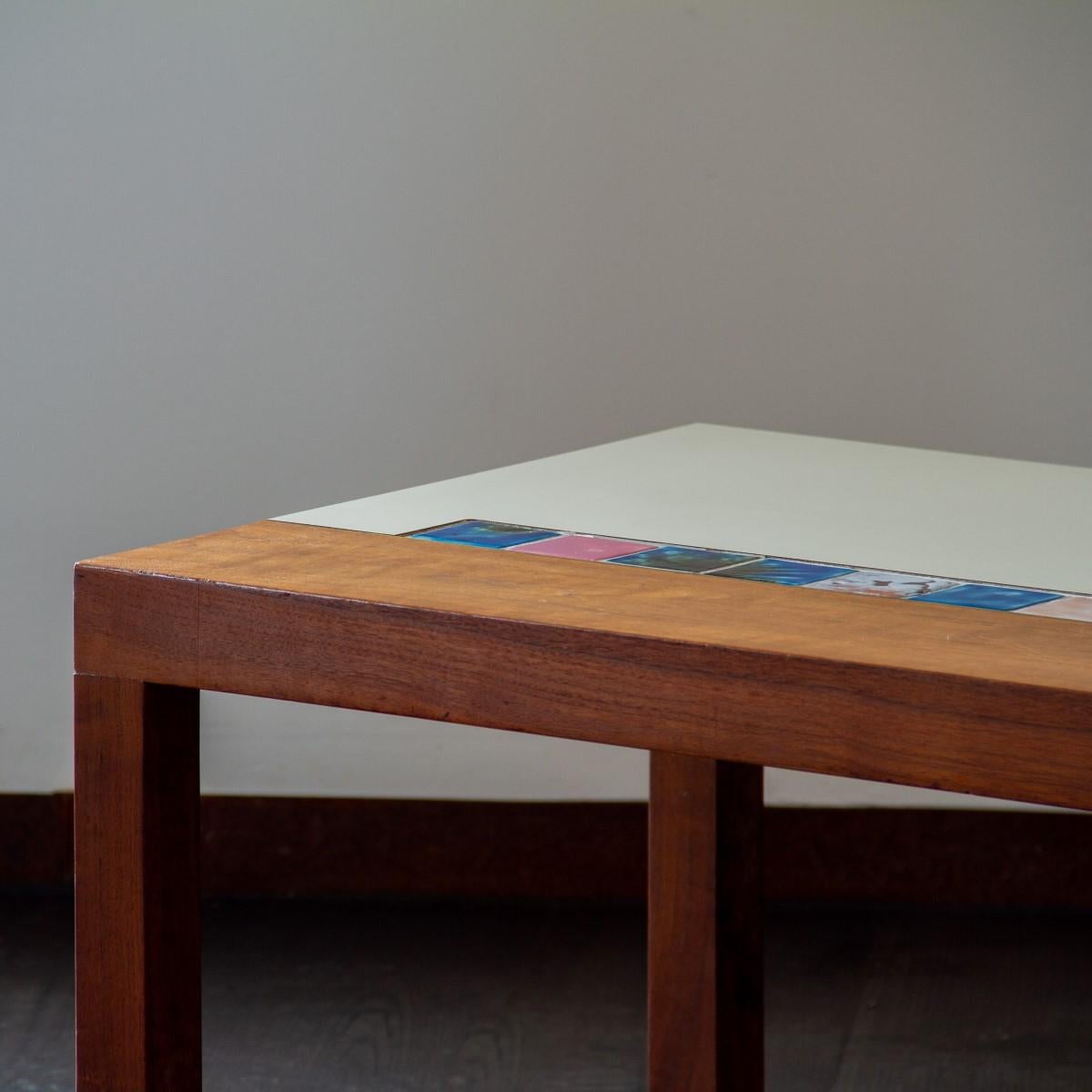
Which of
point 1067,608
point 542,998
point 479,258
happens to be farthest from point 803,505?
point 479,258

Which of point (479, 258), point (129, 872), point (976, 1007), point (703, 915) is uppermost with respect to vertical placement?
point (479, 258)

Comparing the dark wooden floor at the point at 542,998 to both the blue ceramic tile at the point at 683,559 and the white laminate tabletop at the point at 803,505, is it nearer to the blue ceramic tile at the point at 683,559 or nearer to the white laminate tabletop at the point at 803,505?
the white laminate tabletop at the point at 803,505

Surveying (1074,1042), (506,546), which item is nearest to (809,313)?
(1074,1042)

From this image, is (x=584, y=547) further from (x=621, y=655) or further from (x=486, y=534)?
(x=621, y=655)

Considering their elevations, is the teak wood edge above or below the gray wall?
below

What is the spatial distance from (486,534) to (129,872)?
0.29 meters

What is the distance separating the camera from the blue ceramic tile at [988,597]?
910mm

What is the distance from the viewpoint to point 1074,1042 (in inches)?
70.0

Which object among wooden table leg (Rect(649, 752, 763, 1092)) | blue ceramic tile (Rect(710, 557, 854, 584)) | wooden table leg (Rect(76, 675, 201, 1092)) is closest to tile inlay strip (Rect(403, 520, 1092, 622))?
blue ceramic tile (Rect(710, 557, 854, 584))

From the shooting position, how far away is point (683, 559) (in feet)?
3.33

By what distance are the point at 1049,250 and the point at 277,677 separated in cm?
142

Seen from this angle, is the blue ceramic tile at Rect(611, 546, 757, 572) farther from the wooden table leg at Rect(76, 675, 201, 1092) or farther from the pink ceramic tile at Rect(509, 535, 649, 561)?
the wooden table leg at Rect(76, 675, 201, 1092)

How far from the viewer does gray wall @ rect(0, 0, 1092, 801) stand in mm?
2037

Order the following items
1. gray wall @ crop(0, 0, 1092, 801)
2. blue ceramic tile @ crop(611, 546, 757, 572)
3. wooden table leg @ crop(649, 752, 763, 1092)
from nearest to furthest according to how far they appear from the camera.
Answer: blue ceramic tile @ crop(611, 546, 757, 572)
wooden table leg @ crop(649, 752, 763, 1092)
gray wall @ crop(0, 0, 1092, 801)
